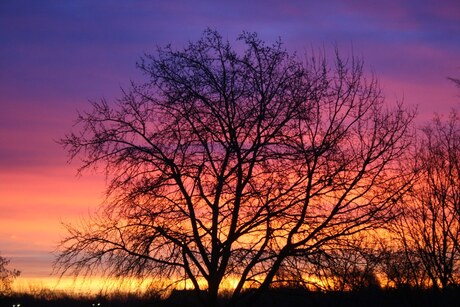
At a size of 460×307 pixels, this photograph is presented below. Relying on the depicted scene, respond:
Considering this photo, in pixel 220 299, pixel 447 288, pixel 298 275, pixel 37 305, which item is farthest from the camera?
pixel 37 305

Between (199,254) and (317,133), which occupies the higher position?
(317,133)

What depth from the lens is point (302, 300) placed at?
24969mm

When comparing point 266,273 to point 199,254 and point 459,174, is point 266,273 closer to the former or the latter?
point 199,254

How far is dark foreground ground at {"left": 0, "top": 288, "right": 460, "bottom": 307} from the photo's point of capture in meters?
19.2

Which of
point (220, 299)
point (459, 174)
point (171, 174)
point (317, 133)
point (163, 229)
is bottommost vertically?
point (220, 299)

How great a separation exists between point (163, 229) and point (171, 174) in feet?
5.08

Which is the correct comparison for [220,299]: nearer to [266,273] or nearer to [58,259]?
[266,273]

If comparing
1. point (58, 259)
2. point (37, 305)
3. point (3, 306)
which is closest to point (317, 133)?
point (58, 259)

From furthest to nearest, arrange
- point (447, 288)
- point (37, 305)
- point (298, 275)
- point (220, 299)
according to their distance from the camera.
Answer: point (37, 305)
point (447, 288)
point (220, 299)
point (298, 275)

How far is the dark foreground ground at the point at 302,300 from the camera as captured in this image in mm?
19234

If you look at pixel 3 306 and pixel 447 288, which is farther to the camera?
pixel 3 306

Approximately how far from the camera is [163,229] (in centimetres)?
1866

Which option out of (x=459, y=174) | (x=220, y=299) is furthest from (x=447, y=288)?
(x=220, y=299)

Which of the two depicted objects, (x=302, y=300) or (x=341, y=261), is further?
(x=302, y=300)
